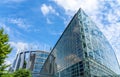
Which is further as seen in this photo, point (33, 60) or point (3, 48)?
point (33, 60)

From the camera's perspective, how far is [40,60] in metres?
105

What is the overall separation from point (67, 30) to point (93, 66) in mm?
16392

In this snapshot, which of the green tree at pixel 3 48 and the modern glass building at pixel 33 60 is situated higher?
the modern glass building at pixel 33 60

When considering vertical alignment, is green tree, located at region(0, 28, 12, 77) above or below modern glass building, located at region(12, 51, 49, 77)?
below

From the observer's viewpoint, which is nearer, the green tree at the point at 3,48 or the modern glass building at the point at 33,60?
the green tree at the point at 3,48

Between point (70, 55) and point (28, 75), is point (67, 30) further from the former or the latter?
point (28, 75)

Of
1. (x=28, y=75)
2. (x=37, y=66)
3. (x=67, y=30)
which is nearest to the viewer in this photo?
(x=28, y=75)

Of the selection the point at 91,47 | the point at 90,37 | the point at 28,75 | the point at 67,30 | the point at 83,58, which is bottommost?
the point at 28,75

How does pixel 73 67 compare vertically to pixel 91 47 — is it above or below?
below

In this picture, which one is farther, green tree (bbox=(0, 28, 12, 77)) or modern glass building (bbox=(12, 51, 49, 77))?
modern glass building (bbox=(12, 51, 49, 77))

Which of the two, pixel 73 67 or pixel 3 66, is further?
pixel 73 67

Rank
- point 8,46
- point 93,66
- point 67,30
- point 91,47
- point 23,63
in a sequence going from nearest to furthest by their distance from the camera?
point 8,46 → point 93,66 → point 91,47 → point 67,30 → point 23,63

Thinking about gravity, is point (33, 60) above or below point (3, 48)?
above

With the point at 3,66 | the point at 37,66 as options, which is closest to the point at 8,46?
the point at 3,66
